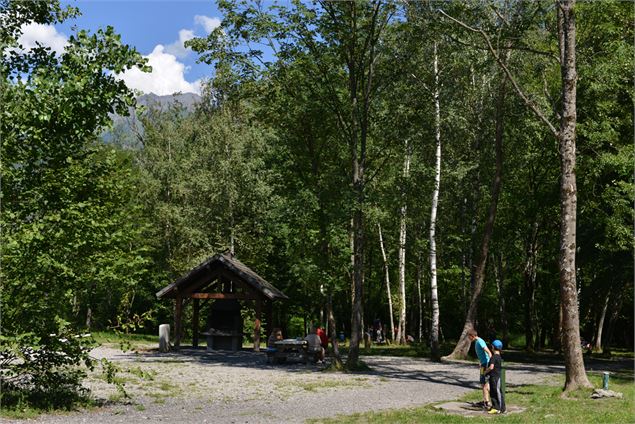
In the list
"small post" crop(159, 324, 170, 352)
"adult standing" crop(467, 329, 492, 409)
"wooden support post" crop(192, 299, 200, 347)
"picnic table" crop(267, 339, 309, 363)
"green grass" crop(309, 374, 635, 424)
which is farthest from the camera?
"wooden support post" crop(192, 299, 200, 347)

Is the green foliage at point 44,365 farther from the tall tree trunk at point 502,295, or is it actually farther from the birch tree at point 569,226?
the tall tree trunk at point 502,295

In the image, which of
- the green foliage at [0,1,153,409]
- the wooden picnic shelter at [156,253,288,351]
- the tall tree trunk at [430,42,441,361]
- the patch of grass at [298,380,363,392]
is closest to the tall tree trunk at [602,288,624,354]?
the tall tree trunk at [430,42,441,361]

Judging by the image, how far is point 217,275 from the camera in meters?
30.9

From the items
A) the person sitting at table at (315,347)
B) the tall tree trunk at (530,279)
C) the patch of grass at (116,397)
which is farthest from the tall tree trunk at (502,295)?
the patch of grass at (116,397)

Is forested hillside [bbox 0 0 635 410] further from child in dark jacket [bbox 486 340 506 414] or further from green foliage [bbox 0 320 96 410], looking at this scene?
child in dark jacket [bbox 486 340 506 414]

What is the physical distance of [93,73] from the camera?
11047 mm

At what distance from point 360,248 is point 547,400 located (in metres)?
9.87

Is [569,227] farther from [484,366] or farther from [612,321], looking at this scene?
[612,321]

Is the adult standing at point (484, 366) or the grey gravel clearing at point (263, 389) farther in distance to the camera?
the adult standing at point (484, 366)

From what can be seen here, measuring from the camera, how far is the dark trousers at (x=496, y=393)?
1276 centimetres

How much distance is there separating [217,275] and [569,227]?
1866 cm

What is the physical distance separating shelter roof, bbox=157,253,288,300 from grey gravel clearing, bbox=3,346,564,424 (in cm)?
423

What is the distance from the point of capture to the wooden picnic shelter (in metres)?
30.1

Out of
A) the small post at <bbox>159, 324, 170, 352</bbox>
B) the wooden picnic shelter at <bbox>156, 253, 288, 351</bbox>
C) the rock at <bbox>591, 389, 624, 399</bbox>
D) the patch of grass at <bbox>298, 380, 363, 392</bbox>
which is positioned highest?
the wooden picnic shelter at <bbox>156, 253, 288, 351</bbox>
